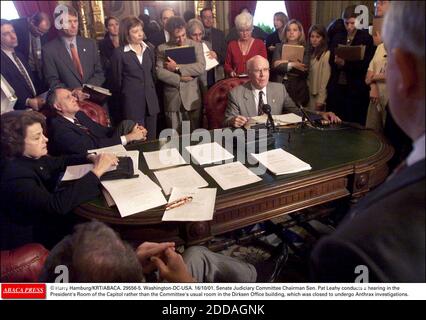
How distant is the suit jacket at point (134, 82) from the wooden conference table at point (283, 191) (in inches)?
46.4

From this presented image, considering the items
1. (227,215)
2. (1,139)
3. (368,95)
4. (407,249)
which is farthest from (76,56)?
(407,249)

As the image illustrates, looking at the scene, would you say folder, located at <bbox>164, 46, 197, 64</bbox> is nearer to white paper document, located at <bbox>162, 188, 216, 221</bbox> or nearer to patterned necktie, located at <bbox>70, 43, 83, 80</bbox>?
patterned necktie, located at <bbox>70, 43, 83, 80</bbox>

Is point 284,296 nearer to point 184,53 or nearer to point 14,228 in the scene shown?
point 14,228

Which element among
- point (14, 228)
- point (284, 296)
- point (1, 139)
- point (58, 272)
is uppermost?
point (1, 139)

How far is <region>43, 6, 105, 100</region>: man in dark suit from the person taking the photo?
116 inches

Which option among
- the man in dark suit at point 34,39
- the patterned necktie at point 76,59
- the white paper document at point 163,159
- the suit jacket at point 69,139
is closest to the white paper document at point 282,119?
the white paper document at point 163,159

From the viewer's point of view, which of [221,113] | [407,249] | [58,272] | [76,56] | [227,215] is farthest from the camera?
[76,56]

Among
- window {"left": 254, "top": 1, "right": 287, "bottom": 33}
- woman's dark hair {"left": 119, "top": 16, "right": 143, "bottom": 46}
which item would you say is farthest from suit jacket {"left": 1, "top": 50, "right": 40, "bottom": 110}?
window {"left": 254, "top": 1, "right": 287, "bottom": 33}

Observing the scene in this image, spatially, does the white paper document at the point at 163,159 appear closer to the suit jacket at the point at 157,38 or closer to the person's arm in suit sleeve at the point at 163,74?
the person's arm in suit sleeve at the point at 163,74

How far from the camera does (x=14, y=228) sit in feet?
4.93

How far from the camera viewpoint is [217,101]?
9.28ft

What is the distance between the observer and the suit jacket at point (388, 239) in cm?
48

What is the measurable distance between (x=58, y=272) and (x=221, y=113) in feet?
7.03

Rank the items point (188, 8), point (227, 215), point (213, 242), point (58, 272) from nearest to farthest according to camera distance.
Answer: point (58, 272) < point (227, 215) < point (213, 242) < point (188, 8)
